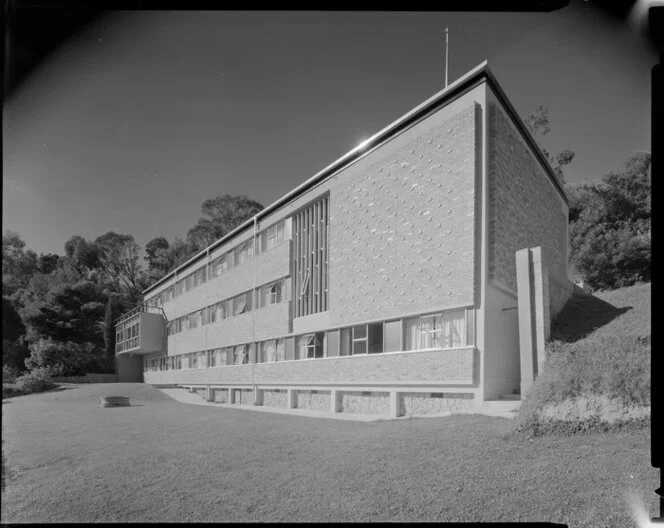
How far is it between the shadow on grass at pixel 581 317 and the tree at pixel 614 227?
0.20 meters

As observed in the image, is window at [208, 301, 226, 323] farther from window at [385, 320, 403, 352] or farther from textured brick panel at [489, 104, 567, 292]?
textured brick panel at [489, 104, 567, 292]

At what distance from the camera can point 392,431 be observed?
13.9 feet

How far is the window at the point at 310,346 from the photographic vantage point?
293 inches

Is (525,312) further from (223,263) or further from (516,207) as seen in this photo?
(223,263)

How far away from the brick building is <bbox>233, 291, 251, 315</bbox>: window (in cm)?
3

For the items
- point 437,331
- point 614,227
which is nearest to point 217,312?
point 437,331

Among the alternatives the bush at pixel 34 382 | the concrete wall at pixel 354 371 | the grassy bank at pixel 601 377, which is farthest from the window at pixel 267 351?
the grassy bank at pixel 601 377

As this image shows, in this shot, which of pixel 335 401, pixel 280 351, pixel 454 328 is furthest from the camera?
pixel 280 351

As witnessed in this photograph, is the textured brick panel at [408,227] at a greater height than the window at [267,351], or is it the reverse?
the textured brick panel at [408,227]

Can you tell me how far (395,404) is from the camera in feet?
19.0

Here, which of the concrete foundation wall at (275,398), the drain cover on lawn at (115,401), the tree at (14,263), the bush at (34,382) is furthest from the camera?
the concrete foundation wall at (275,398)

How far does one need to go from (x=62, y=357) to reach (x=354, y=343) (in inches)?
154

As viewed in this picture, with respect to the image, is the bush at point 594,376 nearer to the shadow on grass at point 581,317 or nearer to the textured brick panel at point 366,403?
the shadow on grass at point 581,317

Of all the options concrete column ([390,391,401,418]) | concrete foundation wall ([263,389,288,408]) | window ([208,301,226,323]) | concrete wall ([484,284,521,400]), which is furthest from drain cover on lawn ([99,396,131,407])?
concrete wall ([484,284,521,400])
